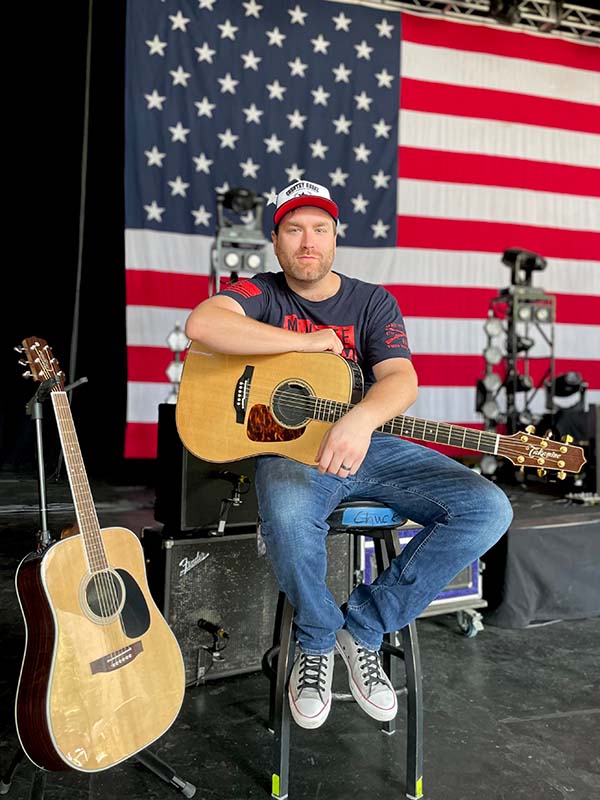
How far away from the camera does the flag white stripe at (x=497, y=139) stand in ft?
17.3

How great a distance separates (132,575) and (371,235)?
4.06 meters

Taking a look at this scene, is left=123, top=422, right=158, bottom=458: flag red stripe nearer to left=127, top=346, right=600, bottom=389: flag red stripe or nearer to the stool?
left=127, top=346, right=600, bottom=389: flag red stripe

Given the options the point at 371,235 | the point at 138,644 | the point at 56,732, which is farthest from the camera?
the point at 371,235

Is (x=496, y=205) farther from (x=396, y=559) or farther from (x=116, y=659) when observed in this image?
(x=116, y=659)

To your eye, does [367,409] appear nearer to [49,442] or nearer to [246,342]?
[246,342]

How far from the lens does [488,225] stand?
5.43 metres

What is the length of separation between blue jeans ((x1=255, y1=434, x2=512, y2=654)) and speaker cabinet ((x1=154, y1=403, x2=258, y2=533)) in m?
0.50

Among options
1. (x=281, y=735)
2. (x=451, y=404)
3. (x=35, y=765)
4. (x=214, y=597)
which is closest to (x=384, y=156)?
(x=451, y=404)

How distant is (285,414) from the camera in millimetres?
1634

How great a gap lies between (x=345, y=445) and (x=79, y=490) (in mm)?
613

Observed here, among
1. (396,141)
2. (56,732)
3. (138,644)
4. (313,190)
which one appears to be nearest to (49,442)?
(138,644)

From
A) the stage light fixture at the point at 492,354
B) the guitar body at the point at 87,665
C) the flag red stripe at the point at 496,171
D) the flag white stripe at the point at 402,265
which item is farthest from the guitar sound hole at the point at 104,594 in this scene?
the flag red stripe at the point at 496,171

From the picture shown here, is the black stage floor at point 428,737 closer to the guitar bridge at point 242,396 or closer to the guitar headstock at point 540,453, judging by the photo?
the guitar bridge at point 242,396

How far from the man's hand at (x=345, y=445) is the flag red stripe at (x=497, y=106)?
4.45 meters
